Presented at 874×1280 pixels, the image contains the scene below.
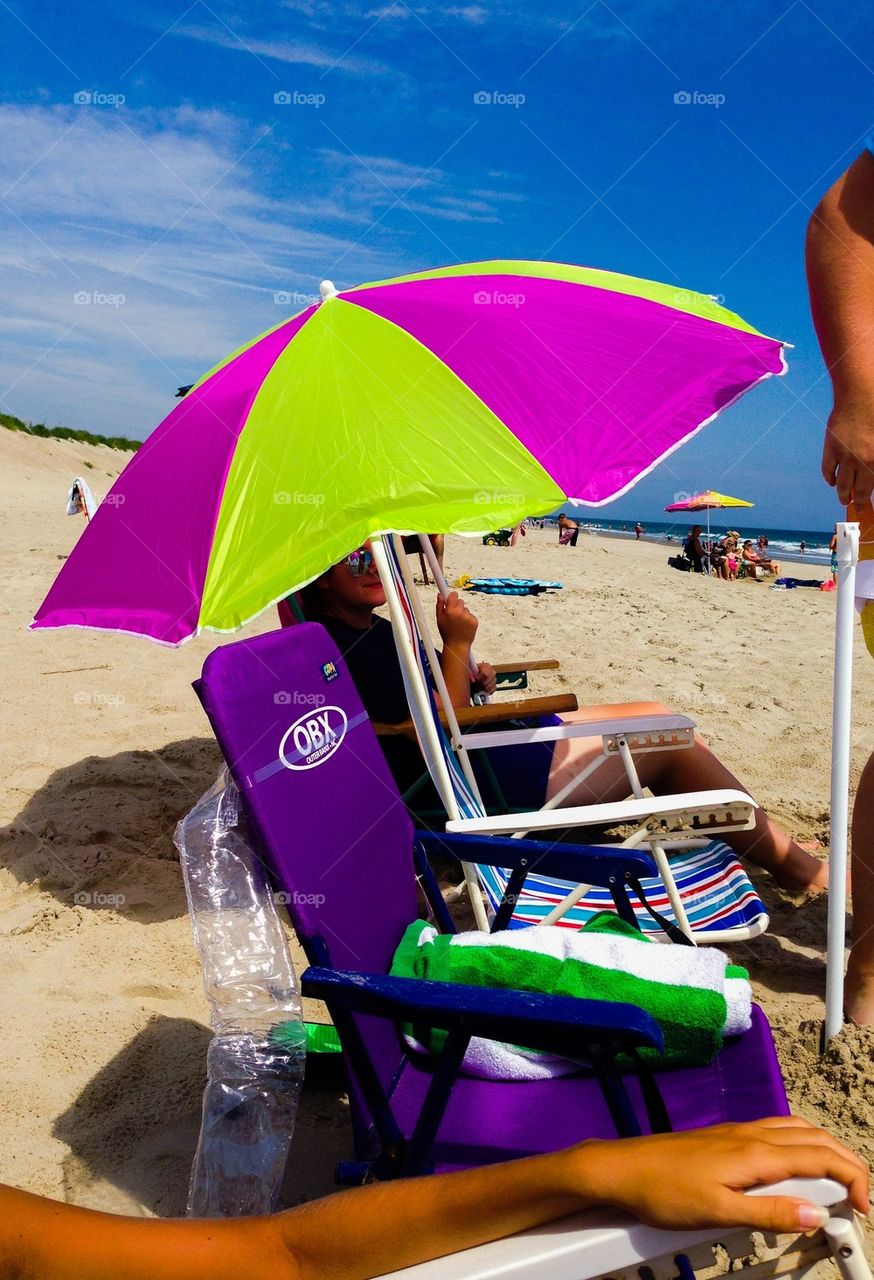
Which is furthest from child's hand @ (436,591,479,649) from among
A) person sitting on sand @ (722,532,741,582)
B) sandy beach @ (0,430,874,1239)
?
person sitting on sand @ (722,532,741,582)

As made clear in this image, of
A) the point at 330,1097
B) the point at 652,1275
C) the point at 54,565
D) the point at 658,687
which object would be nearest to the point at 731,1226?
the point at 652,1275

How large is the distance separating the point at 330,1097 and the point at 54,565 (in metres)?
8.53

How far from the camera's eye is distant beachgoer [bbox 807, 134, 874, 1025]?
2.27 m

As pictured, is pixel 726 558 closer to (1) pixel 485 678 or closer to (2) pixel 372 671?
(1) pixel 485 678

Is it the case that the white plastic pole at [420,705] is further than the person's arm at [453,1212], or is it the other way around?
the white plastic pole at [420,705]

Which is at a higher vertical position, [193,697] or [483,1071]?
[193,697]

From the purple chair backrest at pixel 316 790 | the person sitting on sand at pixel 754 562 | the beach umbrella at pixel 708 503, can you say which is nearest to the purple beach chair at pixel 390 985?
the purple chair backrest at pixel 316 790

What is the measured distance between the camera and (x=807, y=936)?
127 inches

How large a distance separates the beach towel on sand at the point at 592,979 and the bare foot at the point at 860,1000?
1.44 ft

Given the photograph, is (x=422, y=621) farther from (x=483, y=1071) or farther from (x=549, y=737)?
(x=483, y=1071)

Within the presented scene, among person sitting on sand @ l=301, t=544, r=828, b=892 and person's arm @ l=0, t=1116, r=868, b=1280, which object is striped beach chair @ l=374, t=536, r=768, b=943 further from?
person's arm @ l=0, t=1116, r=868, b=1280

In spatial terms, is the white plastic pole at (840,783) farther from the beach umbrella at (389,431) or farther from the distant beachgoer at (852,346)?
the beach umbrella at (389,431)

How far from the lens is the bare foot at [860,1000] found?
2363mm

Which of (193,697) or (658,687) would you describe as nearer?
(193,697)
